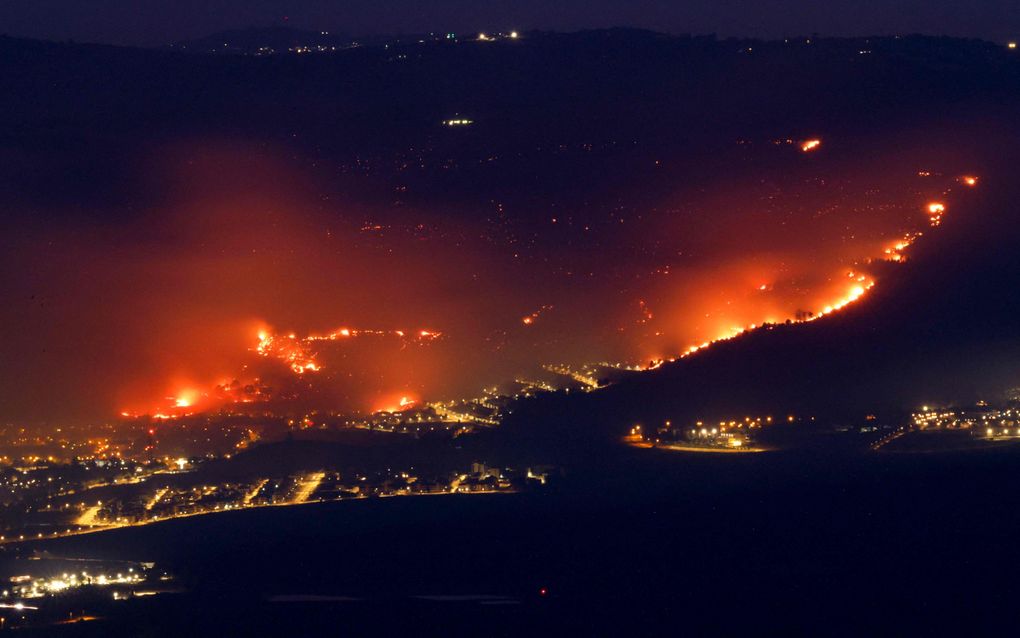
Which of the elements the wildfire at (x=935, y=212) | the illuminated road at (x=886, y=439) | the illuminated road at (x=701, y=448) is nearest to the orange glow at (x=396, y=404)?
the illuminated road at (x=701, y=448)

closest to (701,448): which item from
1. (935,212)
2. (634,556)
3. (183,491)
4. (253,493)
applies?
(634,556)

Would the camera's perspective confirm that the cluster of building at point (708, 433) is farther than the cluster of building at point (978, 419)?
Yes

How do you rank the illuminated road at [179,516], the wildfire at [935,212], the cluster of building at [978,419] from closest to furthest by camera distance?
1. the cluster of building at [978,419]
2. the illuminated road at [179,516]
3. the wildfire at [935,212]

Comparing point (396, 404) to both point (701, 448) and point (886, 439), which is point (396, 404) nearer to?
point (701, 448)

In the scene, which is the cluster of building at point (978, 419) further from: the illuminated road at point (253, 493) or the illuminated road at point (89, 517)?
the illuminated road at point (89, 517)

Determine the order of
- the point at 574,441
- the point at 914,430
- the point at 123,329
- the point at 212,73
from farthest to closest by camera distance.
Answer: the point at 212,73, the point at 123,329, the point at 574,441, the point at 914,430

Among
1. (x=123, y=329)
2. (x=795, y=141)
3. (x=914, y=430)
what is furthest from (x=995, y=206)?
(x=123, y=329)

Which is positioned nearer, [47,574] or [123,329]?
[47,574]

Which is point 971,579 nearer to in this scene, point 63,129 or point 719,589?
point 719,589

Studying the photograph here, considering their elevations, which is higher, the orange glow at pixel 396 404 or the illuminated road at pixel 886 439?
the orange glow at pixel 396 404

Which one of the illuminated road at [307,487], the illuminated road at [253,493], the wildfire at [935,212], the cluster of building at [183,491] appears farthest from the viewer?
the wildfire at [935,212]

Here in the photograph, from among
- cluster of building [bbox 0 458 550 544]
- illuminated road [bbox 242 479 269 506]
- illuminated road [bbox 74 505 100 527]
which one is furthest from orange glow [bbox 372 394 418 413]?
illuminated road [bbox 74 505 100 527]
